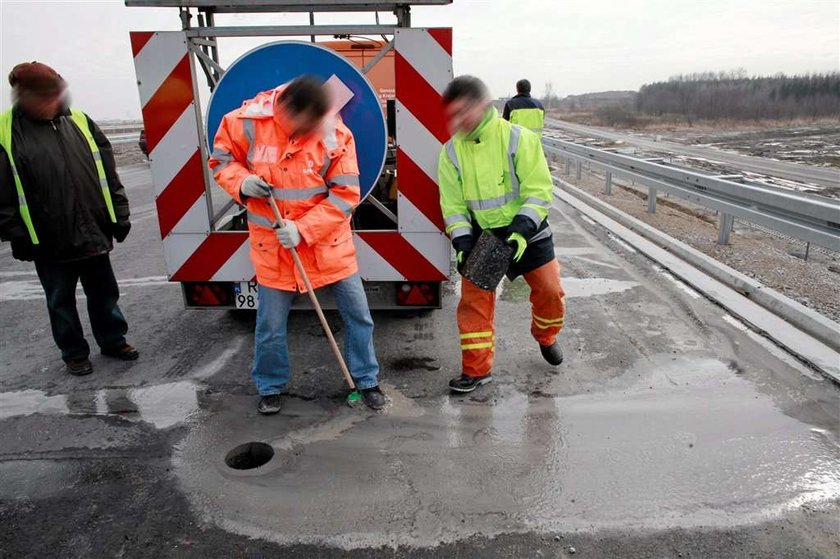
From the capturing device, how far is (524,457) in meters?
3.01

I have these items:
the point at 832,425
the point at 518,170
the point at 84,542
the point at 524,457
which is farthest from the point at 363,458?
the point at 832,425

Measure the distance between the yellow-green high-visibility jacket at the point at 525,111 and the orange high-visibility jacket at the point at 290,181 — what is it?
674cm

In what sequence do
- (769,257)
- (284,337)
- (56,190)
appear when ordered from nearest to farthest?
(284,337) < (56,190) < (769,257)

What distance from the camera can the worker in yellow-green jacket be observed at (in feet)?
11.3

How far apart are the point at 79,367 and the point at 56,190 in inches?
48.5

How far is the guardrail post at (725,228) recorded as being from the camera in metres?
6.77

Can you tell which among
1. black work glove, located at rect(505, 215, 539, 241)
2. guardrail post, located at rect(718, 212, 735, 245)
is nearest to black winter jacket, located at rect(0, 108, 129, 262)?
black work glove, located at rect(505, 215, 539, 241)

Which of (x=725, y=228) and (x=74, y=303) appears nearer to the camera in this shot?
(x=74, y=303)

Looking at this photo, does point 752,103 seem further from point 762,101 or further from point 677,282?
point 677,282

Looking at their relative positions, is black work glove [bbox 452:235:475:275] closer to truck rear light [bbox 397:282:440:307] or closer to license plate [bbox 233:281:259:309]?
truck rear light [bbox 397:282:440:307]

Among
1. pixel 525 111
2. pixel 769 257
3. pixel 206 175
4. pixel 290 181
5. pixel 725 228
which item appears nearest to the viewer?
pixel 290 181

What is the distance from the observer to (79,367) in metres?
4.05

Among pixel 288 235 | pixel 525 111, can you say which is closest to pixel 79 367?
pixel 288 235

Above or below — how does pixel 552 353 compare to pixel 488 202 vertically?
below
